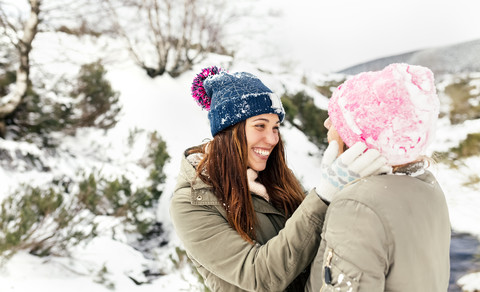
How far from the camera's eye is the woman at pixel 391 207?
87 centimetres

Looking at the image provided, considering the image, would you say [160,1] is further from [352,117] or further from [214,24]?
[352,117]

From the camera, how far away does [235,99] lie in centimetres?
151

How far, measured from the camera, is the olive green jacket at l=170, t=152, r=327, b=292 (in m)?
1.12

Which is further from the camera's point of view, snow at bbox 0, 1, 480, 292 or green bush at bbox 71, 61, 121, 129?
green bush at bbox 71, 61, 121, 129

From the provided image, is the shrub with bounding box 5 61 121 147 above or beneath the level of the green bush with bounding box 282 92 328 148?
above

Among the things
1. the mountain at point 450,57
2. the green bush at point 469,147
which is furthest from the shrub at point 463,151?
the mountain at point 450,57

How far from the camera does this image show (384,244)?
2.86 feet

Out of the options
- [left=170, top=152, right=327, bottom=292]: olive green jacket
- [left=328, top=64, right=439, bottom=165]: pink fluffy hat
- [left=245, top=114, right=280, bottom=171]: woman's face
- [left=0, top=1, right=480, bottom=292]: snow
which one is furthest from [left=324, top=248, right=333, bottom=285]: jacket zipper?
[left=245, top=114, right=280, bottom=171]: woman's face

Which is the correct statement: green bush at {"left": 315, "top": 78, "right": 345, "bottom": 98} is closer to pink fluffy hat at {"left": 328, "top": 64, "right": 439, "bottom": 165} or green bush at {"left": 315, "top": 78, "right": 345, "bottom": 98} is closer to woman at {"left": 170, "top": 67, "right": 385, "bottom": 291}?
woman at {"left": 170, "top": 67, "right": 385, "bottom": 291}

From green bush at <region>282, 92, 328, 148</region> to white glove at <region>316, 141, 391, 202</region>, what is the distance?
21.4ft

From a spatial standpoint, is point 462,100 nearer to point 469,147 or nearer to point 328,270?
point 469,147

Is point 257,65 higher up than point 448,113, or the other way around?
point 257,65

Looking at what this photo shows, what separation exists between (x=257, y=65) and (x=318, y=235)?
10.0 m

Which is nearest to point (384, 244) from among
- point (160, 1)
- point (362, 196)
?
point (362, 196)
